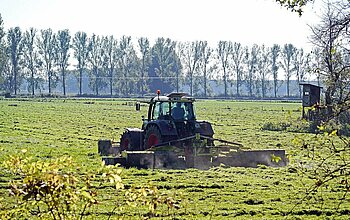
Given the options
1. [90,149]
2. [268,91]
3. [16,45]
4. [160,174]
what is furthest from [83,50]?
[160,174]

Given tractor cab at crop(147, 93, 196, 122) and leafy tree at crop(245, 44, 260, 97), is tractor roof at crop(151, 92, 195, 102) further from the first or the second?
leafy tree at crop(245, 44, 260, 97)

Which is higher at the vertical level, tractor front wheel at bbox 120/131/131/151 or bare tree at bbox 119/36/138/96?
bare tree at bbox 119/36/138/96

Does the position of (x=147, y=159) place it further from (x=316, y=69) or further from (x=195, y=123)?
(x=316, y=69)

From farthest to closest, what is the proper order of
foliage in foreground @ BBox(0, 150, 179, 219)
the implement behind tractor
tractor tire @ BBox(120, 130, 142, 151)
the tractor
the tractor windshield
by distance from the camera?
tractor tire @ BBox(120, 130, 142, 151) < the tractor windshield < the tractor < the implement behind tractor < foliage in foreground @ BBox(0, 150, 179, 219)

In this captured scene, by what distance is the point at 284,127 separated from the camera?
35188 mm

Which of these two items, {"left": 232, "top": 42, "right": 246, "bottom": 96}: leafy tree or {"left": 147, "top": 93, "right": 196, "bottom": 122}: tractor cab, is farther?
{"left": 232, "top": 42, "right": 246, "bottom": 96}: leafy tree

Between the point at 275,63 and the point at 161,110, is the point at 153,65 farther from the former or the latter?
the point at 161,110


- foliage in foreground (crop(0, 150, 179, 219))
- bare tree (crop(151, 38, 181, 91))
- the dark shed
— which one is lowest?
foliage in foreground (crop(0, 150, 179, 219))

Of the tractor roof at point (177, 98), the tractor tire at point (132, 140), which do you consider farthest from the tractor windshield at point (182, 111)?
the tractor tire at point (132, 140)

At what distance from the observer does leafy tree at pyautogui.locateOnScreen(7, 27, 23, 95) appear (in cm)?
11075

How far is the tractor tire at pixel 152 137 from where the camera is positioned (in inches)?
681

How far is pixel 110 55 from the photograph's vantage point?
12138 centimetres

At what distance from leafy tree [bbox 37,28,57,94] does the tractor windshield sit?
324 feet

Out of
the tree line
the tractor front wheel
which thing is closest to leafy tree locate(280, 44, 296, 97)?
the tree line
